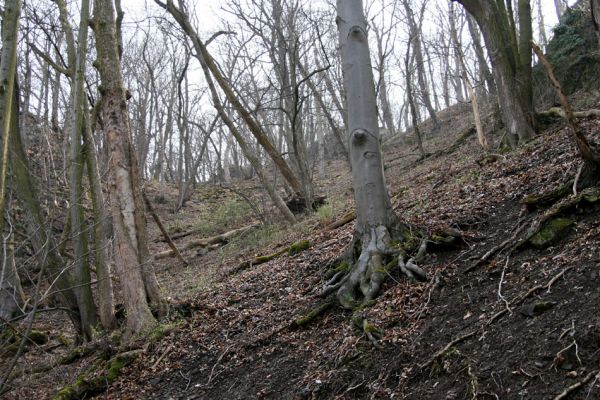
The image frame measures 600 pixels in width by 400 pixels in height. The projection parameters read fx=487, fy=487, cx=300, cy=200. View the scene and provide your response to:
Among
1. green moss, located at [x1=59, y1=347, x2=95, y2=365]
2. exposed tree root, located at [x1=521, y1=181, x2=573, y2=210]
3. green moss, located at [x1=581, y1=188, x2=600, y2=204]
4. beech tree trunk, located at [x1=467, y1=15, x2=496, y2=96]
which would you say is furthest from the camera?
beech tree trunk, located at [x1=467, y1=15, x2=496, y2=96]

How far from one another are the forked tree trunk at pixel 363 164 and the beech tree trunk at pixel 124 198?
2886 millimetres

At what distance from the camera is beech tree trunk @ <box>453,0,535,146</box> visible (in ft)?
29.7

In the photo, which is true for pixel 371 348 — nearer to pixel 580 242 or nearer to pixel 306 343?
pixel 306 343

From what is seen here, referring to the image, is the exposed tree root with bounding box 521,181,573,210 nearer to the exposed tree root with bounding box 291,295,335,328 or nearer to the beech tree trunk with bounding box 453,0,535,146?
the exposed tree root with bounding box 291,295,335,328

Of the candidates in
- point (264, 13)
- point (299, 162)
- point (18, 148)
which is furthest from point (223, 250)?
point (264, 13)

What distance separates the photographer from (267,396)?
4.12m

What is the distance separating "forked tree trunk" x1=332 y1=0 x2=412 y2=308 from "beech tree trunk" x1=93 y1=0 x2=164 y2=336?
289 centimetres

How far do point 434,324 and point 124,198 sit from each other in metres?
4.57

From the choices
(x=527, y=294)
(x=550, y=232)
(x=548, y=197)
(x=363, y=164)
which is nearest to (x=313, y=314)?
(x=363, y=164)

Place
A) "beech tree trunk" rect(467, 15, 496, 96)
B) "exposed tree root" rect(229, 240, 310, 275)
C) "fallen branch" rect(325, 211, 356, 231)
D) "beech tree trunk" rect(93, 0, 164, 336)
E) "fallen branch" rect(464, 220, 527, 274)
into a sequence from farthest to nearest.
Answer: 1. "beech tree trunk" rect(467, 15, 496, 96)
2. "fallen branch" rect(325, 211, 356, 231)
3. "exposed tree root" rect(229, 240, 310, 275)
4. "beech tree trunk" rect(93, 0, 164, 336)
5. "fallen branch" rect(464, 220, 527, 274)

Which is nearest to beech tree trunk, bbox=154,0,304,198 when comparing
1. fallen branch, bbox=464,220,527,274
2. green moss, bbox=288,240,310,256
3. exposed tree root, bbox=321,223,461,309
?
green moss, bbox=288,240,310,256

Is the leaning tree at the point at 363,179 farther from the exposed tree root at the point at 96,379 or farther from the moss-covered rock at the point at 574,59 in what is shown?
the moss-covered rock at the point at 574,59

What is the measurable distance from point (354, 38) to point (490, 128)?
11.6 metres

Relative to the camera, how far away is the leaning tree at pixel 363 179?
501 centimetres
